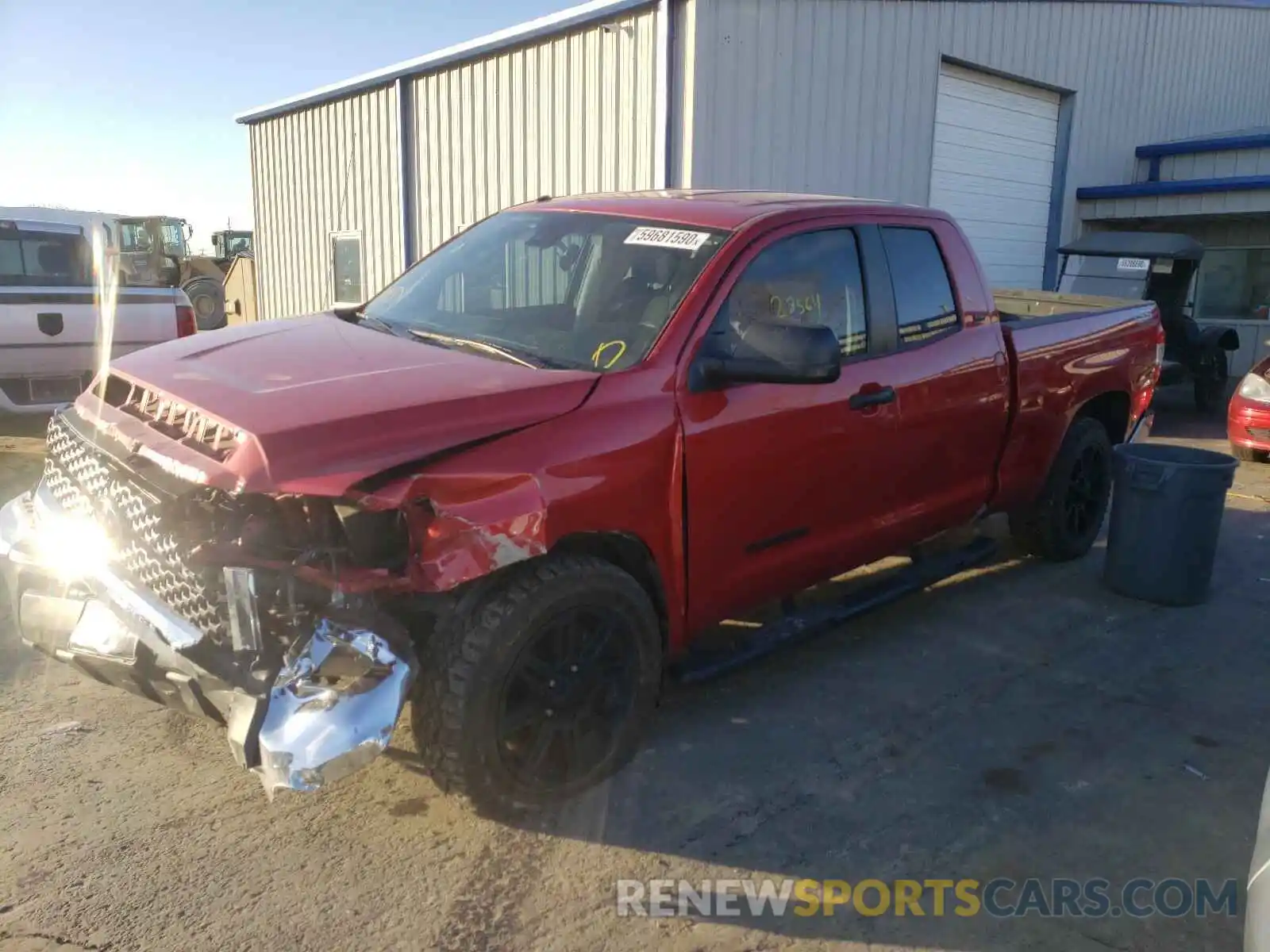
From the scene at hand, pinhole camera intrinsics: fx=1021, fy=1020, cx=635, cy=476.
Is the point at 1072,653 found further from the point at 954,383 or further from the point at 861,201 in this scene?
the point at 861,201

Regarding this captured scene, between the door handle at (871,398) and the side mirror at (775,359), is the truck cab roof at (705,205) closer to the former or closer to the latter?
the side mirror at (775,359)

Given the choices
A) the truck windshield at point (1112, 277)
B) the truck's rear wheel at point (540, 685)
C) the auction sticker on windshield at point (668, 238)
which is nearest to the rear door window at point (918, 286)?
the auction sticker on windshield at point (668, 238)

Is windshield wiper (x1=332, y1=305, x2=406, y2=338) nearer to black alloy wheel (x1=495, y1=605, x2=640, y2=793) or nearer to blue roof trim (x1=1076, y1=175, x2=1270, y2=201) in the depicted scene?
black alloy wheel (x1=495, y1=605, x2=640, y2=793)

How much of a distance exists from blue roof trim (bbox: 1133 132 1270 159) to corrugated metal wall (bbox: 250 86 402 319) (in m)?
11.1

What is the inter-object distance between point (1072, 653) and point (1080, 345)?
1.84 m

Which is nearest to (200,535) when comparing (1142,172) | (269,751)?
(269,751)

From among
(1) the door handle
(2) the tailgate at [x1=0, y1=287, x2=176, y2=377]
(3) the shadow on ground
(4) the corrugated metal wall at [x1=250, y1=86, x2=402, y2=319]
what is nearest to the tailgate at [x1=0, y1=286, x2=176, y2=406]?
(2) the tailgate at [x1=0, y1=287, x2=176, y2=377]

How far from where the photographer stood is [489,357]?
352 centimetres

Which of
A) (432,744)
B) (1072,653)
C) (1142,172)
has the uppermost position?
(1142,172)

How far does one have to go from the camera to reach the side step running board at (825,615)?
3.84 m

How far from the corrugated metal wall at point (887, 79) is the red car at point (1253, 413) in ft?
13.6

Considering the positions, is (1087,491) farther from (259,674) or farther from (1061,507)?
(259,674)

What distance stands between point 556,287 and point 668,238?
1.74 ft

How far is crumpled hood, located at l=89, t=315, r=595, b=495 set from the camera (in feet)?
9.02
